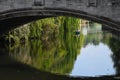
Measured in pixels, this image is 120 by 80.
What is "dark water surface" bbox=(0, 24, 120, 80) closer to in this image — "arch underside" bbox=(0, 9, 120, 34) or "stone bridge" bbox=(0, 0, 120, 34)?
"arch underside" bbox=(0, 9, 120, 34)

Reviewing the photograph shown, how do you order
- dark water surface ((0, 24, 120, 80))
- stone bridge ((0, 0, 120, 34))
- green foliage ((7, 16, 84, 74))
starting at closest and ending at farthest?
stone bridge ((0, 0, 120, 34))
dark water surface ((0, 24, 120, 80))
green foliage ((7, 16, 84, 74))

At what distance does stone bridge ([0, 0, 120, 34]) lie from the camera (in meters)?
15.6

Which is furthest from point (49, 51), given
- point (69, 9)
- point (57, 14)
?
point (69, 9)

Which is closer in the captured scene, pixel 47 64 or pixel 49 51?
pixel 47 64

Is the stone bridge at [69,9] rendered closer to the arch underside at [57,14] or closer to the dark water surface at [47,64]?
the arch underside at [57,14]

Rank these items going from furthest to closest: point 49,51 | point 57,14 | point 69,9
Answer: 1. point 49,51
2. point 57,14
3. point 69,9

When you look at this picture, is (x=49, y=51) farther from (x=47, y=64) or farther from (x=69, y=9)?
(x=69, y=9)

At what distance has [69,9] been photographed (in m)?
16.1

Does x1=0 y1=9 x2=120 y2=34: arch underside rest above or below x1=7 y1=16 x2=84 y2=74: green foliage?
above

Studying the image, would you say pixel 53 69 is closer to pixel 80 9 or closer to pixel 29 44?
pixel 80 9

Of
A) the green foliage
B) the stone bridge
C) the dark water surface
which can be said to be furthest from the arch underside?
the green foliage

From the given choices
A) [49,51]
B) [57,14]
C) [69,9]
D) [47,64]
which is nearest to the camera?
[69,9]

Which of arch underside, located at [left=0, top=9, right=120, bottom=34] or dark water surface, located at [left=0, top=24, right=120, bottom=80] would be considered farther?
dark water surface, located at [left=0, top=24, right=120, bottom=80]

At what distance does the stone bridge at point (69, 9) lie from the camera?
15641 millimetres
